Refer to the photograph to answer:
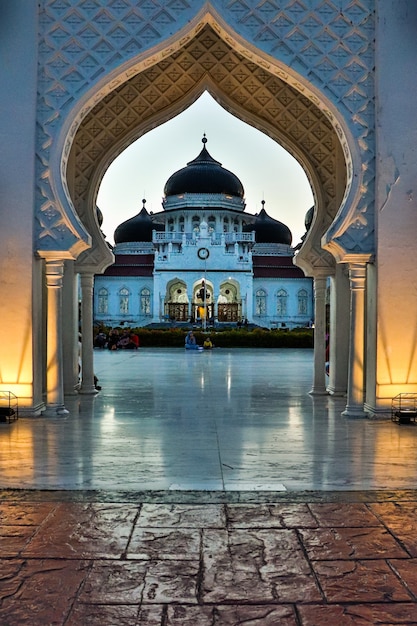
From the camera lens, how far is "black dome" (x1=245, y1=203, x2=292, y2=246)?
179 ft

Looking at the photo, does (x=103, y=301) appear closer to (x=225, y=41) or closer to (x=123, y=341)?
(x=123, y=341)

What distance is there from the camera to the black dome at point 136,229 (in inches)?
2112

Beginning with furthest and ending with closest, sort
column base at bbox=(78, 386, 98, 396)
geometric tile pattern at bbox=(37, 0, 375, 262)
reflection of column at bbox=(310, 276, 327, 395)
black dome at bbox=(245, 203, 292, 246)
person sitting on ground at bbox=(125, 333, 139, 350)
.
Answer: black dome at bbox=(245, 203, 292, 246), person sitting on ground at bbox=(125, 333, 139, 350), reflection of column at bbox=(310, 276, 327, 395), column base at bbox=(78, 386, 98, 396), geometric tile pattern at bbox=(37, 0, 375, 262)

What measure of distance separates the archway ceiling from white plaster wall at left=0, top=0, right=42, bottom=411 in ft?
5.93

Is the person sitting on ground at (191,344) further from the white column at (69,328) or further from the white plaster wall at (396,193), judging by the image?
the white plaster wall at (396,193)

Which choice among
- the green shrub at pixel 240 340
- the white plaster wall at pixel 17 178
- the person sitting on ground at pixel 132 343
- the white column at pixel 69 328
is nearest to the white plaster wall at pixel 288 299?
the green shrub at pixel 240 340

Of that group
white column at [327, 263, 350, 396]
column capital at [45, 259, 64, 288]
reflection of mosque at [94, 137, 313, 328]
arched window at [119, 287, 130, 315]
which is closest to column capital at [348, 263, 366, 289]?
white column at [327, 263, 350, 396]

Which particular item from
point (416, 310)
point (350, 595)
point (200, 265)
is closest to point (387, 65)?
point (416, 310)

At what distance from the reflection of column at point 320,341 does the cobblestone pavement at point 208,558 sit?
595cm

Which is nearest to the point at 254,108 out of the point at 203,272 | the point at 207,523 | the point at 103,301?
the point at 207,523

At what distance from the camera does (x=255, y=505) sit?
154 inches

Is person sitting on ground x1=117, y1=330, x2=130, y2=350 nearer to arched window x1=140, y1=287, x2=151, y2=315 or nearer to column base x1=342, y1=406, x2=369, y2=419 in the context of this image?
column base x1=342, y1=406, x2=369, y2=419

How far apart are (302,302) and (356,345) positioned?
134 ft

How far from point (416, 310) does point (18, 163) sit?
4412 mm
